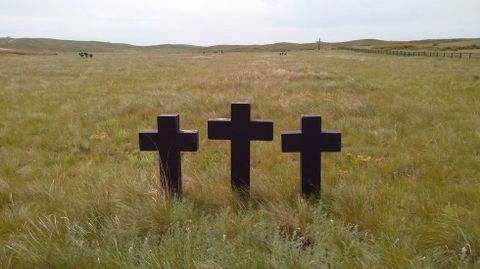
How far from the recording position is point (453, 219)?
3271mm

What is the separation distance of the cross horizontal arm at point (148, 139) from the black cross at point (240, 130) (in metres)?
0.55

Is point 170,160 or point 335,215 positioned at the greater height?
point 170,160

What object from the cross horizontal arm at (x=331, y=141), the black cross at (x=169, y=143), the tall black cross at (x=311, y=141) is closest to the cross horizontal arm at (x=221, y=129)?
the black cross at (x=169, y=143)

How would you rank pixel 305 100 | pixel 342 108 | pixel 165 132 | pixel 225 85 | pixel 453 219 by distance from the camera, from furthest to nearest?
pixel 225 85, pixel 305 100, pixel 342 108, pixel 165 132, pixel 453 219

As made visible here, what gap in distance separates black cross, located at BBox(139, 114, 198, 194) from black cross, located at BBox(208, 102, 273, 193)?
23 cm

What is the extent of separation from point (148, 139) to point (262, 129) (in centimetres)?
114

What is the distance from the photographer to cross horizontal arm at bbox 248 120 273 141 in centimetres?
398

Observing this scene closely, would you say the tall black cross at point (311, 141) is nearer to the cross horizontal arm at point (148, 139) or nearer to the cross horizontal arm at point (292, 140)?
the cross horizontal arm at point (292, 140)

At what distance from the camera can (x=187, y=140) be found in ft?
13.2

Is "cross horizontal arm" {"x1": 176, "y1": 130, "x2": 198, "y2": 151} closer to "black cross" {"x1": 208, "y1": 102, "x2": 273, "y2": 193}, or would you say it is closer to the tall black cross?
"black cross" {"x1": 208, "y1": 102, "x2": 273, "y2": 193}

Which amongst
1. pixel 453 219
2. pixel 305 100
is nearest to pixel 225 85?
pixel 305 100

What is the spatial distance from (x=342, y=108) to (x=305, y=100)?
1698 mm

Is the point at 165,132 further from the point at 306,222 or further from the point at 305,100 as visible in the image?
the point at 305,100

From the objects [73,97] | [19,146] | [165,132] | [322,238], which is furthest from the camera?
[73,97]
